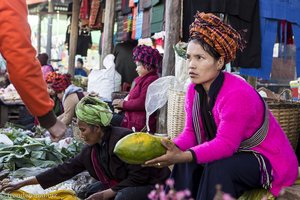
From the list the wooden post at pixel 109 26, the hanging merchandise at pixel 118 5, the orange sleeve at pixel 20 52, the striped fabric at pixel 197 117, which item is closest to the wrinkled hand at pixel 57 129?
the orange sleeve at pixel 20 52

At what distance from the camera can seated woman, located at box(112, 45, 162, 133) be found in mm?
6352

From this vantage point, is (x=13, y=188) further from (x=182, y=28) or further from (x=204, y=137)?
(x=182, y=28)

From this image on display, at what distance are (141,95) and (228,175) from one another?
317 cm

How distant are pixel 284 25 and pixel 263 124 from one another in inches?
115

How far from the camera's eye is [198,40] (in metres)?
3.45

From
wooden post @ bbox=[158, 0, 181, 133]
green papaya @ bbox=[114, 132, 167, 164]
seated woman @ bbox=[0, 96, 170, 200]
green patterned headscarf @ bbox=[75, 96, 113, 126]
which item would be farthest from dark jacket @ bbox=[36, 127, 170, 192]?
wooden post @ bbox=[158, 0, 181, 133]

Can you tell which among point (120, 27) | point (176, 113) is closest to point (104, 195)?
point (176, 113)

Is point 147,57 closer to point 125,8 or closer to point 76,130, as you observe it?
point 76,130

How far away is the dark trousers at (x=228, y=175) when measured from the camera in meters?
3.27

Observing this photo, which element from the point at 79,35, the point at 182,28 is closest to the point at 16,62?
the point at 182,28

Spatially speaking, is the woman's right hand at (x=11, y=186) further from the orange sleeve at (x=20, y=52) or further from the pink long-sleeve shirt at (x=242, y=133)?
the orange sleeve at (x=20, y=52)

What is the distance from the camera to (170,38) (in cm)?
602

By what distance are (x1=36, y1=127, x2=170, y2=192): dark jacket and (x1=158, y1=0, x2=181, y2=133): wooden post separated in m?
1.94

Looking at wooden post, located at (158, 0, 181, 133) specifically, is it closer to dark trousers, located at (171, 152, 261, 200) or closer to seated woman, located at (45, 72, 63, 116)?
seated woman, located at (45, 72, 63, 116)
